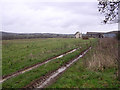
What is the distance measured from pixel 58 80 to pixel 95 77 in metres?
2.42

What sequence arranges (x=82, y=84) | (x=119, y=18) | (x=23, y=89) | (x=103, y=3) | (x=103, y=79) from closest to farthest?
(x=23, y=89)
(x=82, y=84)
(x=103, y=79)
(x=119, y=18)
(x=103, y=3)

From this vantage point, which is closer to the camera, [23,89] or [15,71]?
[23,89]

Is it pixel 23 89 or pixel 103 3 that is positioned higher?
pixel 103 3

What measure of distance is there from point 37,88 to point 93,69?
4.71 meters

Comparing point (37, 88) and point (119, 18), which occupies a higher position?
point (119, 18)

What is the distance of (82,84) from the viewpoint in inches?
267

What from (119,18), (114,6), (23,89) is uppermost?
(114,6)

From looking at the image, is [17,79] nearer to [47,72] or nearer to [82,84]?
[47,72]

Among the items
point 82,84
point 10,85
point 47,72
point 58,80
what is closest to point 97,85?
point 82,84

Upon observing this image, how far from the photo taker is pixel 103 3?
35.8 ft

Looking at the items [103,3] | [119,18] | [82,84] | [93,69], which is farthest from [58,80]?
[103,3]

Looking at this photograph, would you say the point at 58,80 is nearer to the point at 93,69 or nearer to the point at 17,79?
the point at 17,79

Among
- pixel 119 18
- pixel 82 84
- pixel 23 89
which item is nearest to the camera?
pixel 23 89

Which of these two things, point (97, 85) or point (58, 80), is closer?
point (97, 85)
